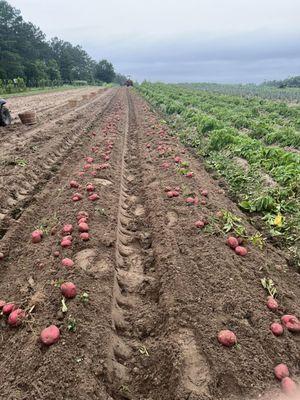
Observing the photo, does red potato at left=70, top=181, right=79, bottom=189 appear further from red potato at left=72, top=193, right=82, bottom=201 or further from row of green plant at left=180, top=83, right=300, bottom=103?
row of green plant at left=180, top=83, right=300, bottom=103

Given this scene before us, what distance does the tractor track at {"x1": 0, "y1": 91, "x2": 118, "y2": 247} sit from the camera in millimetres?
7177

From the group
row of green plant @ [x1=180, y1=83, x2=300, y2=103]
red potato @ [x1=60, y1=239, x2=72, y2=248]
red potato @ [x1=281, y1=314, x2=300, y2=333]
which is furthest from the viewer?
row of green plant @ [x1=180, y1=83, x2=300, y2=103]

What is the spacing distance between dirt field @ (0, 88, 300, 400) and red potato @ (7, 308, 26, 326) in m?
0.10

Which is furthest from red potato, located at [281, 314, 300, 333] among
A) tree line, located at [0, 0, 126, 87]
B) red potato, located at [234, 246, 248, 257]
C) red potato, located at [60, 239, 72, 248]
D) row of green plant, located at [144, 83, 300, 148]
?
tree line, located at [0, 0, 126, 87]

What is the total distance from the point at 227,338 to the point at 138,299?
1.47m

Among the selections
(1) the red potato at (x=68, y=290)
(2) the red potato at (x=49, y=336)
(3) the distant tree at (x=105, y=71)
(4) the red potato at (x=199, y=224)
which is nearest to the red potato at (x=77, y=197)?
(4) the red potato at (x=199, y=224)

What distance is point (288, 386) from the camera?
11.2ft

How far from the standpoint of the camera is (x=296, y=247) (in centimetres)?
611

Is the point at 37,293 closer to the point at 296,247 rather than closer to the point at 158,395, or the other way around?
the point at 158,395

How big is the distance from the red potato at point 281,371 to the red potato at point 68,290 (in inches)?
98.0

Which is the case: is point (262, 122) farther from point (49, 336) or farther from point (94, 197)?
point (49, 336)

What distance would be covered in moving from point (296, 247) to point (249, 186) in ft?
9.26

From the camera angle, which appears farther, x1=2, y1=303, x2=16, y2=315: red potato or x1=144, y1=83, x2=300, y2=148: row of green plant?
x1=144, y1=83, x2=300, y2=148: row of green plant

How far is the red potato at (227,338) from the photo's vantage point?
381 cm
